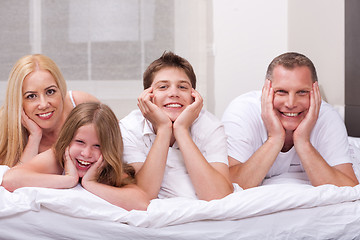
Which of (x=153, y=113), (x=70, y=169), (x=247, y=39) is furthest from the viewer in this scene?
(x=247, y=39)

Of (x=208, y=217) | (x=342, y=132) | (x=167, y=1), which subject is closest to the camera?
(x=208, y=217)

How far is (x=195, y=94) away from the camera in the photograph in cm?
184

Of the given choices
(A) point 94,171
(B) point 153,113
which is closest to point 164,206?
(A) point 94,171

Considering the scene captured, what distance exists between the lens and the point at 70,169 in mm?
1599

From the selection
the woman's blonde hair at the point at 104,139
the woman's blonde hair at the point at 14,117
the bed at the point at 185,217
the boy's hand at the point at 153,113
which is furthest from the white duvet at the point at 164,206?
the woman's blonde hair at the point at 14,117

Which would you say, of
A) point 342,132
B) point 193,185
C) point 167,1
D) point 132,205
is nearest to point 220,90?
point 167,1

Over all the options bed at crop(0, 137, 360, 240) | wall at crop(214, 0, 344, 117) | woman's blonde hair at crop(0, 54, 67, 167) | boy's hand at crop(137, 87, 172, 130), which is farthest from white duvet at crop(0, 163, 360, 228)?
wall at crop(214, 0, 344, 117)

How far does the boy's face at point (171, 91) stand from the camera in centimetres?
181

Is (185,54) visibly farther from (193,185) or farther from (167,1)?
(193,185)

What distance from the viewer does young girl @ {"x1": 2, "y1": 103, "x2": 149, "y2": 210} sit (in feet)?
5.05

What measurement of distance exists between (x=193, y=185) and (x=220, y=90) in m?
2.12

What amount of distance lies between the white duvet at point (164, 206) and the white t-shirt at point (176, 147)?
0.26 m

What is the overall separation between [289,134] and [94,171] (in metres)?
0.89

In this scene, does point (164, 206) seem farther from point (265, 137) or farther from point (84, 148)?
point (265, 137)
